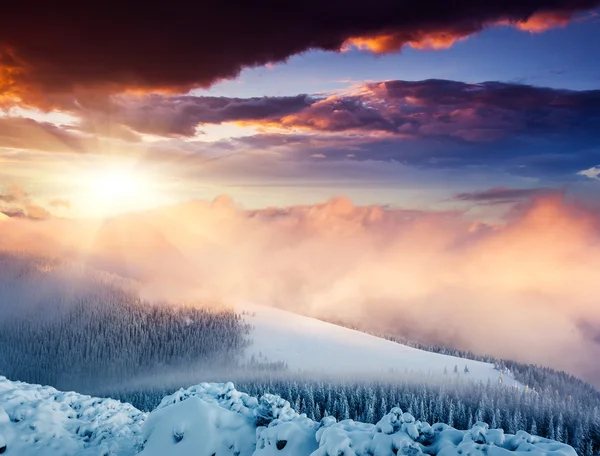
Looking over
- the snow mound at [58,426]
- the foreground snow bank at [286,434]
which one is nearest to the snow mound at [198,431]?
the foreground snow bank at [286,434]

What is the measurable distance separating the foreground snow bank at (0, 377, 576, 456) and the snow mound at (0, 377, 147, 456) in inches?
2.1

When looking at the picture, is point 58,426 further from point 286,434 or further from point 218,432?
point 286,434

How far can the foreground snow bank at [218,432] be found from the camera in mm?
15106

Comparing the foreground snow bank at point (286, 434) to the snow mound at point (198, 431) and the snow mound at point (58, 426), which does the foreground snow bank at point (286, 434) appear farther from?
the snow mound at point (58, 426)

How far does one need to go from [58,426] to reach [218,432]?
1309 centimetres

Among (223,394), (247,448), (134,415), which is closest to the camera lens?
(247,448)

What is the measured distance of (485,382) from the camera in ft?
600

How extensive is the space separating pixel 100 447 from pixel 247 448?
12.2 meters

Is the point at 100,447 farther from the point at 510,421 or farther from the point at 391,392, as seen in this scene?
the point at 391,392

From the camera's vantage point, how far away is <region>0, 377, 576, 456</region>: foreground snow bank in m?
15.1

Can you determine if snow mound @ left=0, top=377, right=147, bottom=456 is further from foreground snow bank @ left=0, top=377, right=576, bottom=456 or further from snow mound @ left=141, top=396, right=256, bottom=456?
snow mound @ left=141, top=396, right=256, bottom=456

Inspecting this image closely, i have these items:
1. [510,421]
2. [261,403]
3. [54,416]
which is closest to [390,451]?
[261,403]

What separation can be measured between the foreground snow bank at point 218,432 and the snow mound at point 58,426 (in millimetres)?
52

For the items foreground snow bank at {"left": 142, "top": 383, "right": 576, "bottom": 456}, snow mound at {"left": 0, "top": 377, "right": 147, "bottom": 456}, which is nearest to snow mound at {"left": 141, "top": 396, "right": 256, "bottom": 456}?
foreground snow bank at {"left": 142, "top": 383, "right": 576, "bottom": 456}
